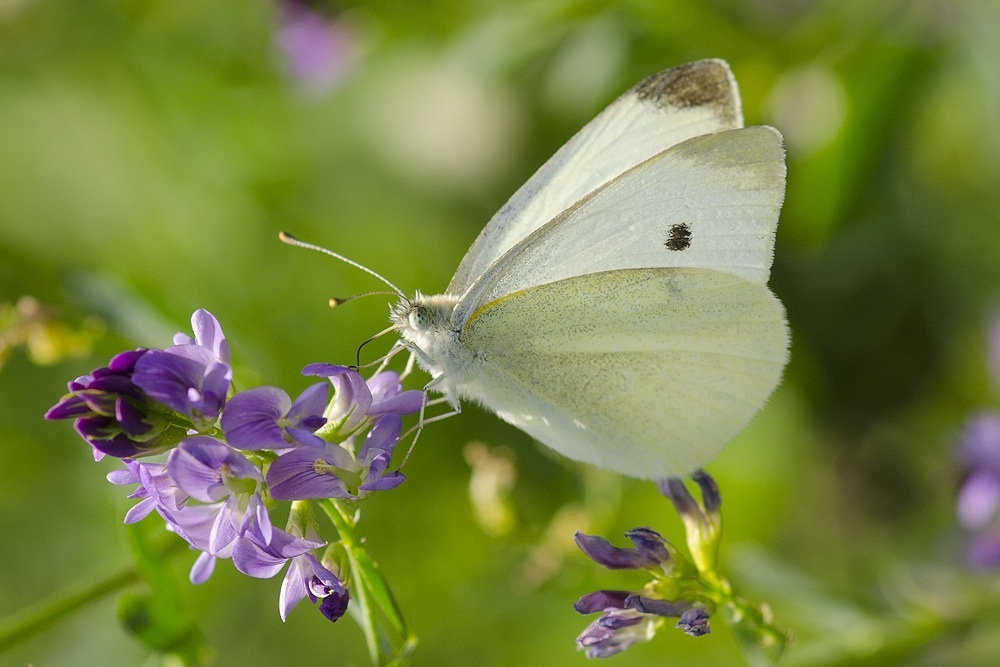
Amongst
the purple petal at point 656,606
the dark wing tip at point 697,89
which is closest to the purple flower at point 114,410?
the purple petal at point 656,606

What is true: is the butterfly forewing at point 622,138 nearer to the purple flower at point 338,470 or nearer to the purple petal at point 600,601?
the purple flower at point 338,470

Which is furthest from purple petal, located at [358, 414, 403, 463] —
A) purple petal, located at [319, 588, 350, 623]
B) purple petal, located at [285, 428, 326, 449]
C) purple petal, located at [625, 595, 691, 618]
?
purple petal, located at [625, 595, 691, 618]

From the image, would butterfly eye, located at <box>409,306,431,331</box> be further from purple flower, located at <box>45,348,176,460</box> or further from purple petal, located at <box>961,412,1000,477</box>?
purple petal, located at <box>961,412,1000,477</box>

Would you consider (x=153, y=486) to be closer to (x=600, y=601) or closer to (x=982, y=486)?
(x=600, y=601)

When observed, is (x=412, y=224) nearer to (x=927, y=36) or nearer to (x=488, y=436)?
(x=488, y=436)

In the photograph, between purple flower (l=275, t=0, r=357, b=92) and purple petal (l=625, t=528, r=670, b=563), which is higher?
purple flower (l=275, t=0, r=357, b=92)

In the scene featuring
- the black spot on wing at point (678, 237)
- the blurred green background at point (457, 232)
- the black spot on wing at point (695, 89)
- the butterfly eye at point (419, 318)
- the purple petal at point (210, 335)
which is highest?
the black spot on wing at point (695, 89)
